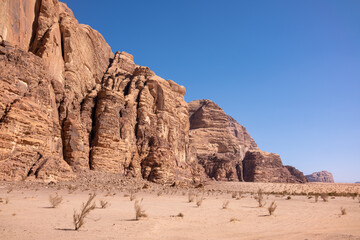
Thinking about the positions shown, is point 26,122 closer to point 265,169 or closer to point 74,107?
point 74,107

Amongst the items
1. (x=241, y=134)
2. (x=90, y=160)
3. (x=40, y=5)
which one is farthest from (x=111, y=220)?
(x=241, y=134)

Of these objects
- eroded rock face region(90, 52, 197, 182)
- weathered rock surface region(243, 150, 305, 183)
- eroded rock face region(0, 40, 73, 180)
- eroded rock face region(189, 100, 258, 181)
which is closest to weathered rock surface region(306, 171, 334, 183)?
weathered rock surface region(243, 150, 305, 183)

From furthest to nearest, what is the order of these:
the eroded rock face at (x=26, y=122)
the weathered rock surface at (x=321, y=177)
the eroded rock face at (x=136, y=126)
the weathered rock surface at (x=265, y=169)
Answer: the weathered rock surface at (x=321, y=177), the weathered rock surface at (x=265, y=169), the eroded rock face at (x=136, y=126), the eroded rock face at (x=26, y=122)

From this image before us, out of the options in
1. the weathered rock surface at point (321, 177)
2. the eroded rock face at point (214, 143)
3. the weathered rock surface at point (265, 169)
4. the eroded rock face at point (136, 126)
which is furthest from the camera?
the weathered rock surface at point (321, 177)

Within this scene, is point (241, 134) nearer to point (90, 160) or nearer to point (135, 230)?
point (90, 160)

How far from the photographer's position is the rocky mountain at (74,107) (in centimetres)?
2242

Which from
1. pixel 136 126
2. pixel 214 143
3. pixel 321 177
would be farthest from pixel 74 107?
pixel 321 177

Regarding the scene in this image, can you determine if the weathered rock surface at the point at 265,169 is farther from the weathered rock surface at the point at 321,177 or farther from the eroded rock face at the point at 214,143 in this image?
the weathered rock surface at the point at 321,177

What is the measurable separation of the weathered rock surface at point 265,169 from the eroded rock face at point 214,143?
290 cm

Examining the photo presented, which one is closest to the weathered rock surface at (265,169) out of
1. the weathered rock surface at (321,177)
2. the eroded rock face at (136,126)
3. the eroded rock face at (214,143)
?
the eroded rock face at (214,143)

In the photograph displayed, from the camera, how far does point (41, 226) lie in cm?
670

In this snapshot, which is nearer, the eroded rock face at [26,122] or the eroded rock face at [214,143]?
the eroded rock face at [26,122]

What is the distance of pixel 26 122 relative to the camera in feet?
74.0

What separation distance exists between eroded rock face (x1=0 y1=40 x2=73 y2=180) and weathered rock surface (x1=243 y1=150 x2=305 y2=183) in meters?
61.5
